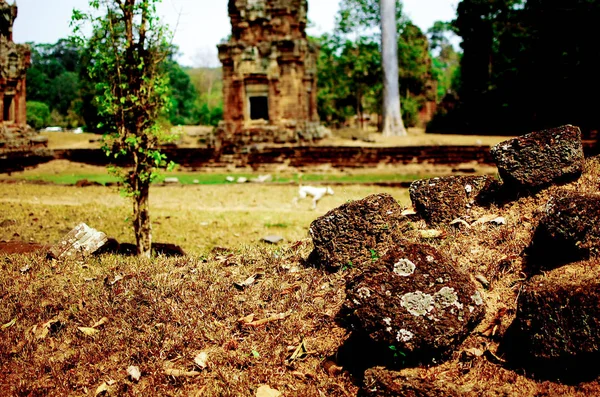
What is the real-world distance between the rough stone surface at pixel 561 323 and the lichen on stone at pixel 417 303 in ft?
1.52

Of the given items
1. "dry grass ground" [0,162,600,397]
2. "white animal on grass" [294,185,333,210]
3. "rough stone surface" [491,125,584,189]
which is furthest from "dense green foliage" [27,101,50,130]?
"rough stone surface" [491,125,584,189]

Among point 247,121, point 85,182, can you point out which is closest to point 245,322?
point 85,182

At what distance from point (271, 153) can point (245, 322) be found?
1447cm

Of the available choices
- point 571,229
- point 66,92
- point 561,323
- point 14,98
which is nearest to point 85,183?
point 14,98

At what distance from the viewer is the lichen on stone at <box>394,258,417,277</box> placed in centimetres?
317

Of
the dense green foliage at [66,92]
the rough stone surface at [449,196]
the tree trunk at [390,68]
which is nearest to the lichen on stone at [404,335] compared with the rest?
the rough stone surface at [449,196]

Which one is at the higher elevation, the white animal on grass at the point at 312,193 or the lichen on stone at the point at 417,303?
the lichen on stone at the point at 417,303

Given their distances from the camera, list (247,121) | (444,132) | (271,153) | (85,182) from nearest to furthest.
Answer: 1. (85,182)
2. (271,153)
3. (247,121)
4. (444,132)

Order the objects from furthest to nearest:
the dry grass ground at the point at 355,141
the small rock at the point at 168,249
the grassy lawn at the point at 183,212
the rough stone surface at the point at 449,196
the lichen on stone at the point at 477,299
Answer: the dry grass ground at the point at 355,141 < the grassy lawn at the point at 183,212 < the small rock at the point at 168,249 < the rough stone surface at the point at 449,196 < the lichen on stone at the point at 477,299

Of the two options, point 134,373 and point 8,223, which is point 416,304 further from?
point 8,223

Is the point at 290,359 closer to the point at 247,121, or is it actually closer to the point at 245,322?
the point at 245,322

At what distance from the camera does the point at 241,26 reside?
21.6 meters

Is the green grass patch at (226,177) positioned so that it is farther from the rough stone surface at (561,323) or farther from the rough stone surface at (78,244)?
the rough stone surface at (561,323)

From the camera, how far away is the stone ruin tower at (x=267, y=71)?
2098 centimetres
